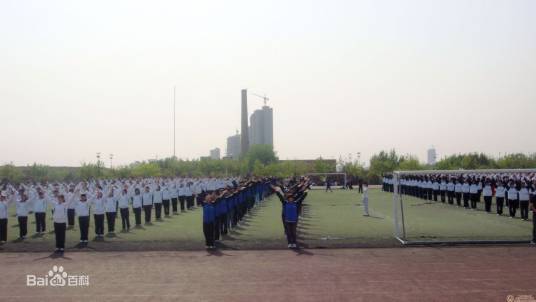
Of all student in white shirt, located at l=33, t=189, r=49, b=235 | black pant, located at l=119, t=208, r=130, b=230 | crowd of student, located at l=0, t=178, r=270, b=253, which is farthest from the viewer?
black pant, located at l=119, t=208, r=130, b=230

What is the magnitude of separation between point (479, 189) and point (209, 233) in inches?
707

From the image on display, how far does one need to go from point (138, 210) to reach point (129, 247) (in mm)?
6038

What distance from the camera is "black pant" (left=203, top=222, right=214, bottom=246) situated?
15.6m

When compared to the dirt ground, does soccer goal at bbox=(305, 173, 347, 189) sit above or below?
above

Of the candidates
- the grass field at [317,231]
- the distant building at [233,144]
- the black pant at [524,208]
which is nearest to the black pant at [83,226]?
the grass field at [317,231]

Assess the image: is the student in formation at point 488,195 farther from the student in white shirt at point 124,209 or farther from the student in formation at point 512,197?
the student in white shirt at point 124,209

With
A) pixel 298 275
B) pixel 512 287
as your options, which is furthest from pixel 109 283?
pixel 512 287

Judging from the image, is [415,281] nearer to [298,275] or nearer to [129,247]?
[298,275]

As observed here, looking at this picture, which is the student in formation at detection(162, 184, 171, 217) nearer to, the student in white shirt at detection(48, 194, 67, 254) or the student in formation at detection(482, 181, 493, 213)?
the student in white shirt at detection(48, 194, 67, 254)

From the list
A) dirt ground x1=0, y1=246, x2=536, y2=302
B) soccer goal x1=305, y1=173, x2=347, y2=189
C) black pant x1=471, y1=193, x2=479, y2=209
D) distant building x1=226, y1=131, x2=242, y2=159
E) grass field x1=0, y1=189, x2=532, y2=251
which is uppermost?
distant building x1=226, y1=131, x2=242, y2=159

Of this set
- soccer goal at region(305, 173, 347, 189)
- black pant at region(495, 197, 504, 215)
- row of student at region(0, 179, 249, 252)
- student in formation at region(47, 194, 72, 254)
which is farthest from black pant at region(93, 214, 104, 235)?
soccer goal at region(305, 173, 347, 189)

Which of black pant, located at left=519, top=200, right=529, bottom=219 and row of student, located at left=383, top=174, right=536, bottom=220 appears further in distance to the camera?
row of student, located at left=383, top=174, right=536, bottom=220

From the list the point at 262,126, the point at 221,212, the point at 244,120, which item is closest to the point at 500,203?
the point at 221,212

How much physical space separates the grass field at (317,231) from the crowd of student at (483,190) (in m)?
0.87
